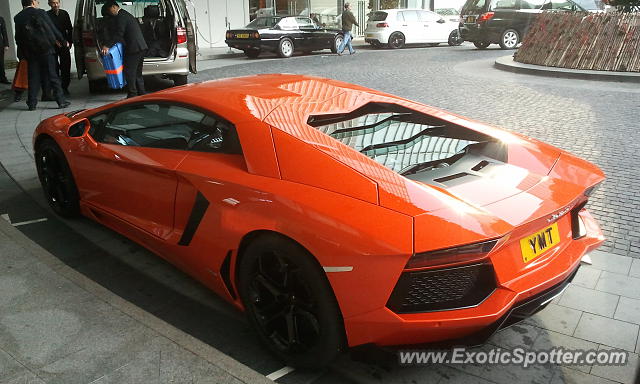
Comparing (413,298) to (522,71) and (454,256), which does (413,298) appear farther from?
(522,71)

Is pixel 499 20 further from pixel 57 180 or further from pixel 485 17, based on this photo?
pixel 57 180

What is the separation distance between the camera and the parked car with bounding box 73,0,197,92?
32.8ft

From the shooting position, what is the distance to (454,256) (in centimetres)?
230

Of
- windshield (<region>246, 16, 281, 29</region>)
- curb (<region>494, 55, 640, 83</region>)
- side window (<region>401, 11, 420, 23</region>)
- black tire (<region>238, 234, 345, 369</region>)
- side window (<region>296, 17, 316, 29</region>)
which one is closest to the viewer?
black tire (<region>238, 234, 345, 369</region>)

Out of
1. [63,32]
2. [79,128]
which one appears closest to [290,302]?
[79,128]

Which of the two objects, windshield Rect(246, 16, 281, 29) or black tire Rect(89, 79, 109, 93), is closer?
black tire Rect(89, 79, 109, 93)

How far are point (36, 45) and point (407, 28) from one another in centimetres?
1597

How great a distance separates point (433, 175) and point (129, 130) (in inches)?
88.1

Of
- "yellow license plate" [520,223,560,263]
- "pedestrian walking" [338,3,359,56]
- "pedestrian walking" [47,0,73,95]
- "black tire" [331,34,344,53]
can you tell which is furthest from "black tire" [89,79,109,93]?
"yellow license plate" [520,223,560,263]

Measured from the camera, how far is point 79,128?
4.33m

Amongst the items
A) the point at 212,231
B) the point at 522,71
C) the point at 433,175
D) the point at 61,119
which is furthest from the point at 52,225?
the point at 522,71

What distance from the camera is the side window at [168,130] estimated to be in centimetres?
313

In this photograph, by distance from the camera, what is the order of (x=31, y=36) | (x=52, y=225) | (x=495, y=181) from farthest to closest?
(x=31, y=36), (x=52, y=225), (x=495, y=181)

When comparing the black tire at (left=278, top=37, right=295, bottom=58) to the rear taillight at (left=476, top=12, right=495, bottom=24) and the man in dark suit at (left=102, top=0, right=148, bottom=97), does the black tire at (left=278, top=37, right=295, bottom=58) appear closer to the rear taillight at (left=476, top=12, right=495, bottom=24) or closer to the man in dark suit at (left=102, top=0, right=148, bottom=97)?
the rear taillight at (left=476, top=12, right=495, bottom=24)
